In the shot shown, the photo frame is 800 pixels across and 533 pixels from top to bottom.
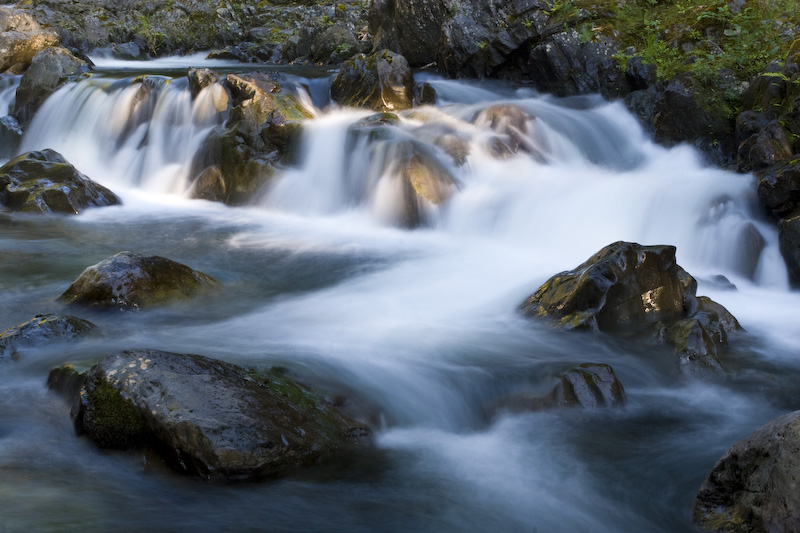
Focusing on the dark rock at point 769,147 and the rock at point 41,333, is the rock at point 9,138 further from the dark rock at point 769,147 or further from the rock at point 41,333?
the dark rock at point 769,147

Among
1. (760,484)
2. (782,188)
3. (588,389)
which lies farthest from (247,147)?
(760,484)

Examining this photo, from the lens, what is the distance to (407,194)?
386 inches

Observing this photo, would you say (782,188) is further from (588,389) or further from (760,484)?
(760,484)

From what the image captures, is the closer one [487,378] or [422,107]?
[487,378]

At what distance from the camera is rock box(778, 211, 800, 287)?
24.4ft

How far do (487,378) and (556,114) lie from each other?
7.54 metres

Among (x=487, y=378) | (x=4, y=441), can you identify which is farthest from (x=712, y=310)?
(x=4, y=441)

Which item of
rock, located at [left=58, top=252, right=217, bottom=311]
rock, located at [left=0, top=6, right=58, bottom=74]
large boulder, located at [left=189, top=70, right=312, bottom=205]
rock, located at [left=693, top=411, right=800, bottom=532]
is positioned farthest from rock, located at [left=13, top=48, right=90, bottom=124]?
rock, located at [left=693, top=411, right=800, bottom=532]

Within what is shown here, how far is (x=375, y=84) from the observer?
39.8 ft

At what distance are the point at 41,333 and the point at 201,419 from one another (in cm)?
210

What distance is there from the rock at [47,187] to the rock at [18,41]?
5890 mm

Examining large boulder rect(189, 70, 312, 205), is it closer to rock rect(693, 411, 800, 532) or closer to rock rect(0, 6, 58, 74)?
rock rect(0, 6, 58, 74)

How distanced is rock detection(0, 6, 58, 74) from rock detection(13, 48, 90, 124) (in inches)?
61.1

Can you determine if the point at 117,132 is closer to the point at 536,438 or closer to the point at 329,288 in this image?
the point at 329,288
